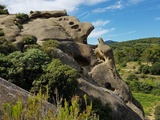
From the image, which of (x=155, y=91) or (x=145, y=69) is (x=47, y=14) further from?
(x=145, y=69)

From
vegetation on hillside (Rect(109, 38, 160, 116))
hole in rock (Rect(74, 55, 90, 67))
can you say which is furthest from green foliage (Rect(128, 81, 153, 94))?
hole in rock (Rect(74, 55, 90, 67))

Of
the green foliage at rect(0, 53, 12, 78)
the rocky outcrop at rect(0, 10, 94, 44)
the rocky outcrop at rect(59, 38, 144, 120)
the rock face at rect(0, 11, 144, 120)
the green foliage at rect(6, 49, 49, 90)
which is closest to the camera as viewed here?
the green foliage at rect(0, 53, 12, 78)

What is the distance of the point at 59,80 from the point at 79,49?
36.7 feet

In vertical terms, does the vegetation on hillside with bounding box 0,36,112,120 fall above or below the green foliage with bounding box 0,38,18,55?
below

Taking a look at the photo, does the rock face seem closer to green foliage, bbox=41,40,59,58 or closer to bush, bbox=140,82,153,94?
green foliage, bbox=41,40,59,58

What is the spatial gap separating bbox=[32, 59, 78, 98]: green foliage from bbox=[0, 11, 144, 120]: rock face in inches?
187

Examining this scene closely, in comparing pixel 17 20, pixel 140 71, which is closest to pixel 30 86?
pixel 17 20

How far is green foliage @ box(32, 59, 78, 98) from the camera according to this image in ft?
65.5

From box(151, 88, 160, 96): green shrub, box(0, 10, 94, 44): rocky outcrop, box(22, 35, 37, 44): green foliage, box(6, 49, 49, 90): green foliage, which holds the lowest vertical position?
box(151, 88, 160, 96): green shrub

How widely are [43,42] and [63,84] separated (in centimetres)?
795

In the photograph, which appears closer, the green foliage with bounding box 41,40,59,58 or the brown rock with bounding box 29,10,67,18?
the green foliage with bounding box 41,40,59,58

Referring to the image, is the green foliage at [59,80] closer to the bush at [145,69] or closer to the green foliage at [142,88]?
the green foliage at [142,88]

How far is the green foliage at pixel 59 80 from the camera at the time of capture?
19967 mm

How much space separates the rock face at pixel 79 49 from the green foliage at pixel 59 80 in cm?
474
